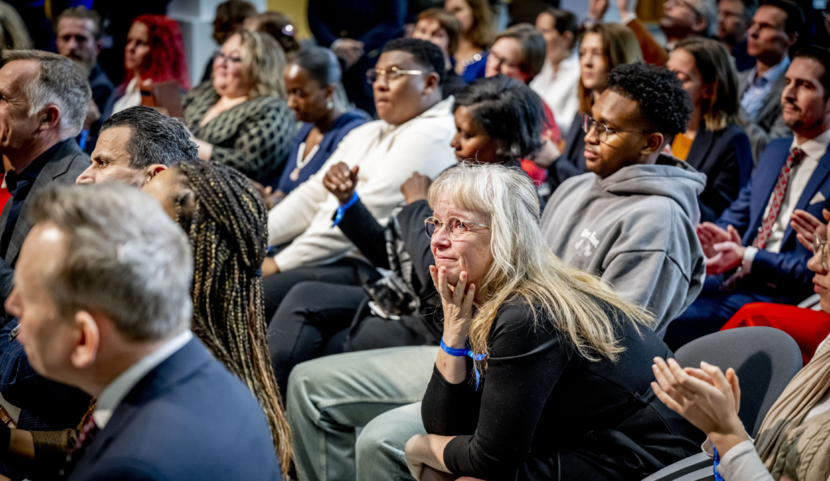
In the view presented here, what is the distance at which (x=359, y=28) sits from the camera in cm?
564

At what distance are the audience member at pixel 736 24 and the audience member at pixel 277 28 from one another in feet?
9.24

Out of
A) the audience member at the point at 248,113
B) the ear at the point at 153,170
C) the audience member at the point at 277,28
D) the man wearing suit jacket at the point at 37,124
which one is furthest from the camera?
the audience member at the point at 277,28

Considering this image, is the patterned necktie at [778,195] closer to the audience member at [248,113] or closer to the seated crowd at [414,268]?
the seated crowd at [414,268]

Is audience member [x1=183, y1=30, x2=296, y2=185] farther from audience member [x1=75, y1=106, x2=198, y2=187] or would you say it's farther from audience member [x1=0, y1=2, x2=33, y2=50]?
audience member [x1=75, y1=106, x2=198, y2=187]

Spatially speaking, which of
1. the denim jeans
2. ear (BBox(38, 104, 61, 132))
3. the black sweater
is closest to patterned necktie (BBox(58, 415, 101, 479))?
the black sweater

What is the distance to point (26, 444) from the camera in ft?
5.28

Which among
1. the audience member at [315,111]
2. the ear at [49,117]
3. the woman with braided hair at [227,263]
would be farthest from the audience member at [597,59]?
the woman with braided hair at [227,263]

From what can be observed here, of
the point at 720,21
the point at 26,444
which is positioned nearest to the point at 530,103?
the point at 26,444

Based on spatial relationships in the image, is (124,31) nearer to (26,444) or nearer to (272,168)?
(272,168)

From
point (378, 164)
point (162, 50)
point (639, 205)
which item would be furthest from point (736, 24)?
point (162, 50)

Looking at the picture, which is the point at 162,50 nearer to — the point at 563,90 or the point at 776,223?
the point at 563,90

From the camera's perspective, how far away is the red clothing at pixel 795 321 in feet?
6.79

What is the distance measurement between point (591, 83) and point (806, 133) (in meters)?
1.06

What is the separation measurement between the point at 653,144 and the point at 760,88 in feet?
7.21
